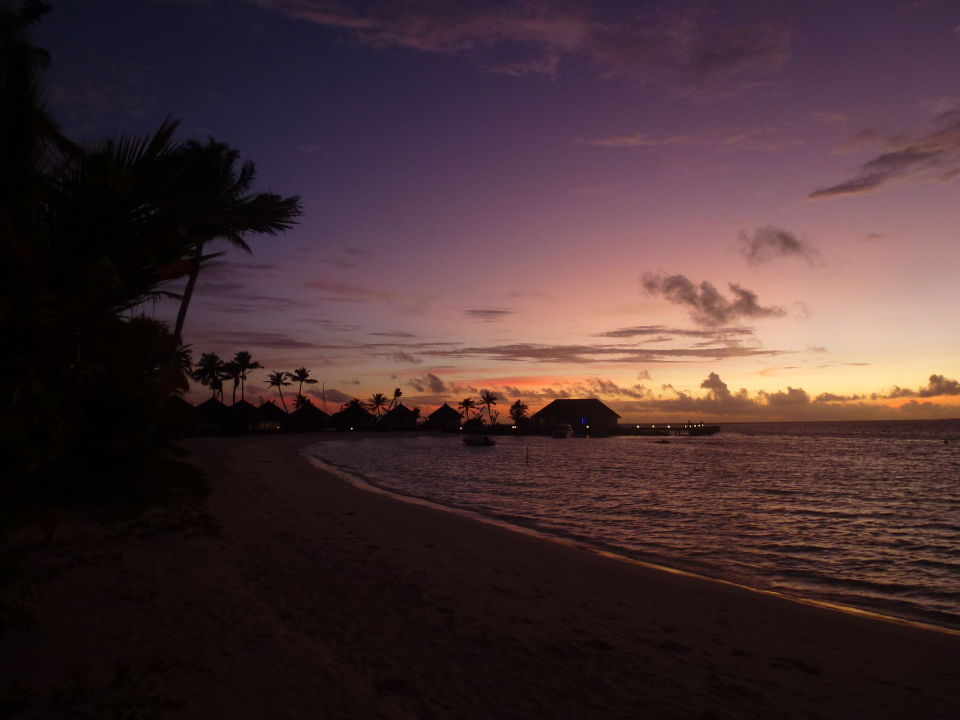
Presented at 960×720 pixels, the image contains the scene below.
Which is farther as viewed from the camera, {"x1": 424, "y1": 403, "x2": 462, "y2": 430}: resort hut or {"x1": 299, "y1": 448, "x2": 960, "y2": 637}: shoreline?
{"x1": 424, "y1": 403, "x2": 462, "y2": 430}: resort hut

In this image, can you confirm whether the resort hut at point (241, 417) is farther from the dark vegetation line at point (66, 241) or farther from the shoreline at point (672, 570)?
the dark vegetation line at point (66, 241)

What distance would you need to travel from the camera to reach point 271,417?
95.1m

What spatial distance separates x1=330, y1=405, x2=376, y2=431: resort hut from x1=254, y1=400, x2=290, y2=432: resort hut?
1769cm

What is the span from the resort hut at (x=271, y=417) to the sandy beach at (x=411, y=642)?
88.1 meters

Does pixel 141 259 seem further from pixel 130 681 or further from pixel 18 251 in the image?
Result: pixel 130 681

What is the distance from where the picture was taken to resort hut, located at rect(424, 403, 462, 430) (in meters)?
128

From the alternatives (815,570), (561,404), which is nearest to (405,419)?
(561,404)

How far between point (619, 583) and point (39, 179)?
931 cm

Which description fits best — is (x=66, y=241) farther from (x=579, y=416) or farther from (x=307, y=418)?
(x=579, y=416)

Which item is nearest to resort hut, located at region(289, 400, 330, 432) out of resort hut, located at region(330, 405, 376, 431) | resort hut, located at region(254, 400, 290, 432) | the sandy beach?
resort hut, located at region(254, 400, 290, 432)

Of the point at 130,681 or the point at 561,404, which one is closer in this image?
the point at 130,681

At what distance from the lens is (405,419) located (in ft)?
398

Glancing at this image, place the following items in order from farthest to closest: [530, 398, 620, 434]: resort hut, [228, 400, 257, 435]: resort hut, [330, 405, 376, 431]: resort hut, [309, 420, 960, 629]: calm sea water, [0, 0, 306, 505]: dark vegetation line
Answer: [530, 398, 620, 434]: resort hut < [330, 405, 376, 431]: resort hut < [228, 400, 257, 435]: resort hut < [309, 420, 960, 629]: calm sea water < [0, 0, 306, 505]: dark vegetation line

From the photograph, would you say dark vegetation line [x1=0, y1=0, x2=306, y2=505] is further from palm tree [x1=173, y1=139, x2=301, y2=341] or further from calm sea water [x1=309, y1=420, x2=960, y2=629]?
calm sea water [x1=309, y1=420, x2=960, y2=629]
